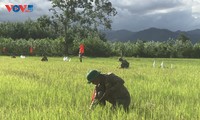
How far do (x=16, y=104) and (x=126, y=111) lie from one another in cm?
217

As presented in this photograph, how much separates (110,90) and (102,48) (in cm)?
4783

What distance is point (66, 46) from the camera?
52.2m

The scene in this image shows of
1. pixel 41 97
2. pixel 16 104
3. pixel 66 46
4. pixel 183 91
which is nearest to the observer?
pixel 16 104

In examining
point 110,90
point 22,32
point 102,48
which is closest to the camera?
point 110,90

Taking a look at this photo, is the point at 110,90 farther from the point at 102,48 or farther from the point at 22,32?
the point at 22,32

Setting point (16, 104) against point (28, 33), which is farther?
point (28, 33)

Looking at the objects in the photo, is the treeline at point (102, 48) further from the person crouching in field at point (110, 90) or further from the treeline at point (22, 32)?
the person crouching in field at point (110, 90)

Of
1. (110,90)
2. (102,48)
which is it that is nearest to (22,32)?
(102,48)

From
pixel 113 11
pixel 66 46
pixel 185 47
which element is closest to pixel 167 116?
pixel 66 46

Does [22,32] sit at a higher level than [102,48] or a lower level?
higher

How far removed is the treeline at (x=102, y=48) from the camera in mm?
52844

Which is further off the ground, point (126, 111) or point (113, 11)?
point (113, 11)

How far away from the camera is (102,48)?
53.8 m

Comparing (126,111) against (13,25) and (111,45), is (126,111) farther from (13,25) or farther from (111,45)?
(13,25)
